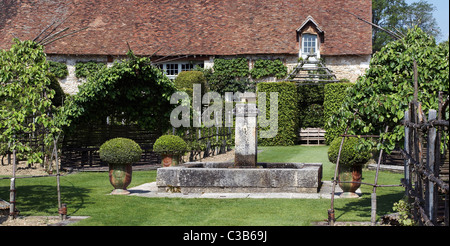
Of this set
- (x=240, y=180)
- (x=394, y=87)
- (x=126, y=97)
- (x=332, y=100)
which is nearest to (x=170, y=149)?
(x=126, y=97)

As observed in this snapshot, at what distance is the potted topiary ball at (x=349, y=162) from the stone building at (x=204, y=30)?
19.5 metres

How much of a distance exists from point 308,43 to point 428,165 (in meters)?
25.7

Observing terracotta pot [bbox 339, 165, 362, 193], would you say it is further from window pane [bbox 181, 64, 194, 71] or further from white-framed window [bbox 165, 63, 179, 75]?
white-framed window [bbox 165, 63, 179, 75]

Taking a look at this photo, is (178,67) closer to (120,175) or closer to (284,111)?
(284,111)

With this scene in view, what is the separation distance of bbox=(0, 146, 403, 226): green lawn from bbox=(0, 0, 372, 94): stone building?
1849 centimetres

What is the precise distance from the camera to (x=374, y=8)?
159 ft

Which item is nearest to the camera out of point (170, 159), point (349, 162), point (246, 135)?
point (349, 162)

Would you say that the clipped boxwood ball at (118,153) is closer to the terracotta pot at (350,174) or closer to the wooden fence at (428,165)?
the terracotta pot at (350,174)

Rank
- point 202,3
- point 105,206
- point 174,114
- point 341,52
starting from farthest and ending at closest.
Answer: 1. point 202,3
2. point 341,52
3. point 174,114
4. point 105,206

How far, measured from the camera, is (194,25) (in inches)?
1324

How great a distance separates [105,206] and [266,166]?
506cm

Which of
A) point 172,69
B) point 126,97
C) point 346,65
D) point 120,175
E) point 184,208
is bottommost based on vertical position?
point 184,208

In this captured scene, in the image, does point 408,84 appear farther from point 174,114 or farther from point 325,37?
point 325,37
